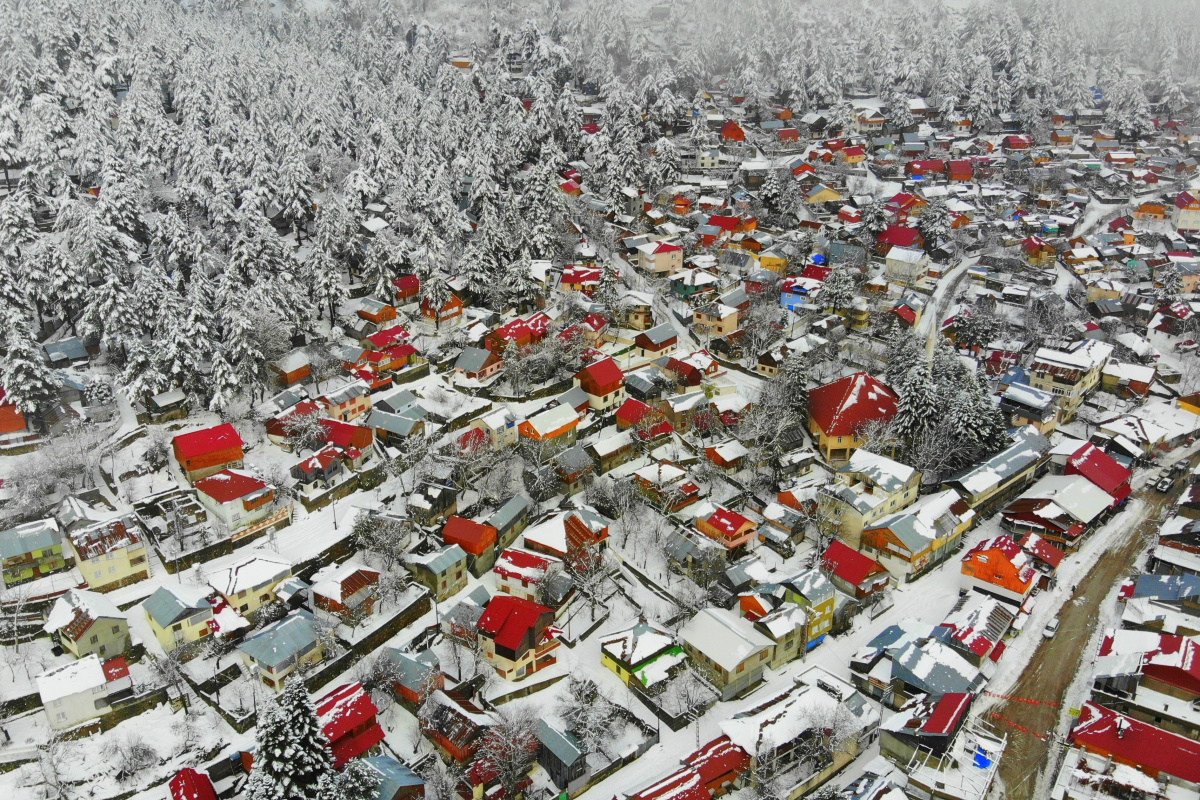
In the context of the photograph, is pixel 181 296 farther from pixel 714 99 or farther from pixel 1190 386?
pixel 714 99

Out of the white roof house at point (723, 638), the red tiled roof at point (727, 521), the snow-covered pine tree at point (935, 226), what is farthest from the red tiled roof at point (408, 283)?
Answer: the snow-covered pine tree at point (935, 226)

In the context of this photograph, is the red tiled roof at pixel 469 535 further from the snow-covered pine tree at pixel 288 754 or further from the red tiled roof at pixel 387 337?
Answer: the red tiled roof at pixel 387 337

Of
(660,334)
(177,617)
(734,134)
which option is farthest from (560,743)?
(734,134)

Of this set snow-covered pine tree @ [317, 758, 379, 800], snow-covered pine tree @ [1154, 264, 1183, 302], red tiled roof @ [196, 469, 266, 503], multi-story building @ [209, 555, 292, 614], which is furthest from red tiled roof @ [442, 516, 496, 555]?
snow-covered pine tree @ [1154, 264, 1183, 302]

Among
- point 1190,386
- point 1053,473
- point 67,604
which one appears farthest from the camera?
point 1190,386

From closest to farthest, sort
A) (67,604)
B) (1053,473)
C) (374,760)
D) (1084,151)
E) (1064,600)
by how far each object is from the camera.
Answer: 1. (374,760)
2. (67,604)
3. (1064,600)
4. (1053,473)
5. (1084,151)

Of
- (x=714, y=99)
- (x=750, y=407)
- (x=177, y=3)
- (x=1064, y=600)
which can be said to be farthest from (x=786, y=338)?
(x=177, y=3)

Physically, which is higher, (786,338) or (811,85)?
(811,85)

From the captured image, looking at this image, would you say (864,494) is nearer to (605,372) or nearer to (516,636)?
(605,372)
